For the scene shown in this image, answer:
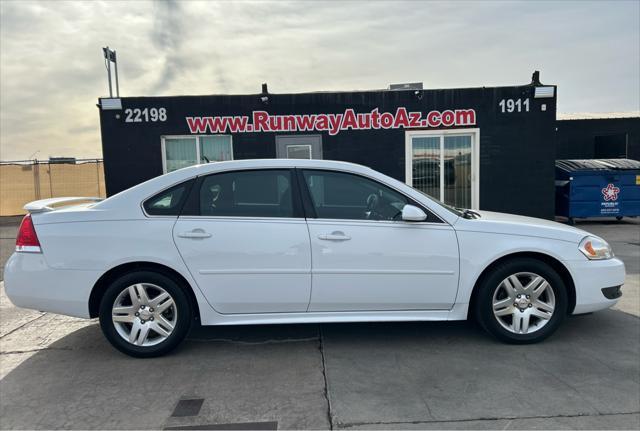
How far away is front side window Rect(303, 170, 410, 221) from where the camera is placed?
3764mm

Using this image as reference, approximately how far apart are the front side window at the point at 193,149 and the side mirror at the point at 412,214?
23.9 ft

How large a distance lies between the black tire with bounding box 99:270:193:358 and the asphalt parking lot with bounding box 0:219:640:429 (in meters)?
0.10

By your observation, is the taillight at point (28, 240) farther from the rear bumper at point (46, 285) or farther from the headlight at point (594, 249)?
the headlight at point (594, 249)

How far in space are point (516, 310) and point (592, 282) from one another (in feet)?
2.28

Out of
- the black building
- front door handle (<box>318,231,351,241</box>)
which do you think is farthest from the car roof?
the black building

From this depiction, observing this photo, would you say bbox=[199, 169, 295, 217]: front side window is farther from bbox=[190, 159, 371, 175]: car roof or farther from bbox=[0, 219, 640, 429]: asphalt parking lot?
bbox=[0, 219, 640, 429]: asphalt parking lot

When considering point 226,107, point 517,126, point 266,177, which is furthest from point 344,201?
point 517,126

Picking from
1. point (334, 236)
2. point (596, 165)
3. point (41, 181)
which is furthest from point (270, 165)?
point (41, 181)

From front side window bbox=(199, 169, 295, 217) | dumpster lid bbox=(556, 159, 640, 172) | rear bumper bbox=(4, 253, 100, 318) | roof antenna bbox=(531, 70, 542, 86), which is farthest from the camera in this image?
dumpster lid bbox=(556, 159, 640, 172)

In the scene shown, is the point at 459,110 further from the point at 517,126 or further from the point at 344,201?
the point at 344,201

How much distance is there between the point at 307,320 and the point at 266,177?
1275mm

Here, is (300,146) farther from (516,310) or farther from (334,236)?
(516,310)

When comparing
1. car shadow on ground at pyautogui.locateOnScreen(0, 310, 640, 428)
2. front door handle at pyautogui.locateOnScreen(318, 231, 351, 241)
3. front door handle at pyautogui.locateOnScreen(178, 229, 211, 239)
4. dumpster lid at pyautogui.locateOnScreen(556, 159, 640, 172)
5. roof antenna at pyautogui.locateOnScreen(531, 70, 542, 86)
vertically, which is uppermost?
roof antenna at pyautogui.locateOnScreen(531, 70, 542, 86)

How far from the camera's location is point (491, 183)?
1023cm
